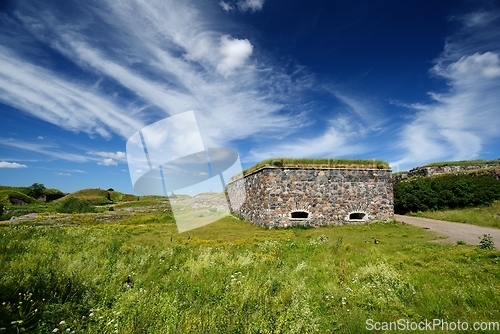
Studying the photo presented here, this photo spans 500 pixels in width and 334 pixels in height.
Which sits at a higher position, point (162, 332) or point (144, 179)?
point (144, 179)

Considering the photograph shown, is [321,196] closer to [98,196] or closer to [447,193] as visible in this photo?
[447,193]

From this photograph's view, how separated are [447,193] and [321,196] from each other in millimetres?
11536

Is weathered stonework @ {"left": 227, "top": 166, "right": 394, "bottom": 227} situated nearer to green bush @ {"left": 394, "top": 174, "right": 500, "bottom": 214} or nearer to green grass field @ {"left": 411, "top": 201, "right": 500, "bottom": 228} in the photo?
green grass field @ {"left": 411, "top": 201, "right": 500, "bottom": 228}

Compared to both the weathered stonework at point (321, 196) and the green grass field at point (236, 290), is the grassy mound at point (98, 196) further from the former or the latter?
the green grass field at point (236, 290)

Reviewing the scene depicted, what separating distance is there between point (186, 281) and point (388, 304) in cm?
448

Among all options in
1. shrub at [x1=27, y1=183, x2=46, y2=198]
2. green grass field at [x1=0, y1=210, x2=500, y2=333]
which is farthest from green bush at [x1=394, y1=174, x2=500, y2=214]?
shrub at [x1=27, y1=183, x2=46, y2=198]

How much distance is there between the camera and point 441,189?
2253 cm

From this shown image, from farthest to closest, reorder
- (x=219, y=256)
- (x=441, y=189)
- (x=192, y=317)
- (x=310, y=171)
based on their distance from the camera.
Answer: (x=441, y=189), (x=310, y=171), (x=219, y=256), (x=192, y=317)

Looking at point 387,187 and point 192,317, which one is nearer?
point 192,317

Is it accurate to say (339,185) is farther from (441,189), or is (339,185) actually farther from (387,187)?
(441,189)

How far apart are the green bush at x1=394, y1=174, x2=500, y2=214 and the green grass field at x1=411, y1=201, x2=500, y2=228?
35.0 inches

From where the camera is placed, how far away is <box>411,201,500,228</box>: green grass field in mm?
16031

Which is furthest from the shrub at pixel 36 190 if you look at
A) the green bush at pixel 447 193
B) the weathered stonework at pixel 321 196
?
the green bush at pixel 447 193

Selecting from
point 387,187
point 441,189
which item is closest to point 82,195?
point 387,187
